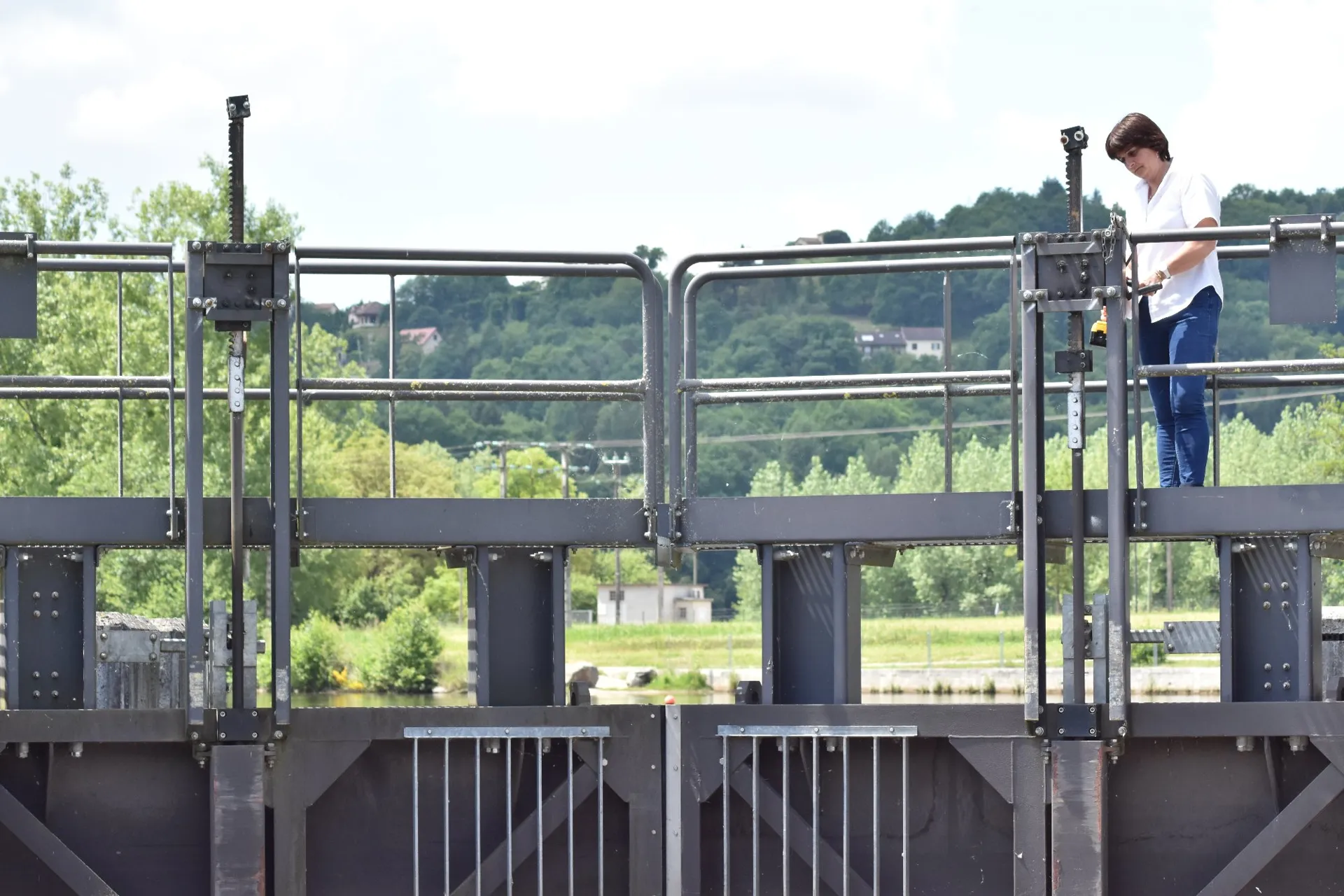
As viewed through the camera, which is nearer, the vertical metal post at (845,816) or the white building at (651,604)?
the vertical metal post at (845,816)

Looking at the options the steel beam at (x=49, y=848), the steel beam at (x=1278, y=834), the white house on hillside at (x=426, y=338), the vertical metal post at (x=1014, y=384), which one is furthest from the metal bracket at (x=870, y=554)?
the white house on hillside at (x=426, y=338)

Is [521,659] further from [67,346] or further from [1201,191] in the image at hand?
[67,346]

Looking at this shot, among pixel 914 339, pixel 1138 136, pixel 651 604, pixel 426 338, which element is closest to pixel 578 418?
pixel 426 338

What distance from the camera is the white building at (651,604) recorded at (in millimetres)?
82750

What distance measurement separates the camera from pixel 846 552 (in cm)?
787

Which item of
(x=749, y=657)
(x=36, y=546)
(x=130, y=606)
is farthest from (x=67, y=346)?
(x=36, y=546)

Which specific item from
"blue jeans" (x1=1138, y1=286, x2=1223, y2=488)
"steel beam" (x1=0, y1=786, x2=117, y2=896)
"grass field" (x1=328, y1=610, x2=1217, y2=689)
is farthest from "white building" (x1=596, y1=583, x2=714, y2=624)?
"steel beam" (x1=0, y1=786, x2=117, y2=896)

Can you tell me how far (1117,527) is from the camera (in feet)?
24.2

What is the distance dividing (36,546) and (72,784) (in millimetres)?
1017

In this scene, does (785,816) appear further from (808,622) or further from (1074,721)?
(1074,721)

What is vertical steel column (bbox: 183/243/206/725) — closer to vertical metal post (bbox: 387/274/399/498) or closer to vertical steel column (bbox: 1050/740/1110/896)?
vertical metal post (bbox: 387/274/399/498)

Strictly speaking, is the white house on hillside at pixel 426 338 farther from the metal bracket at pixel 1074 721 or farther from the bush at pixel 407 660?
the metal bracket at pixel 1074 721

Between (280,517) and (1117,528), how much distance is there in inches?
135

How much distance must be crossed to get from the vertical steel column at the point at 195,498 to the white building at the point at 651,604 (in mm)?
73261
